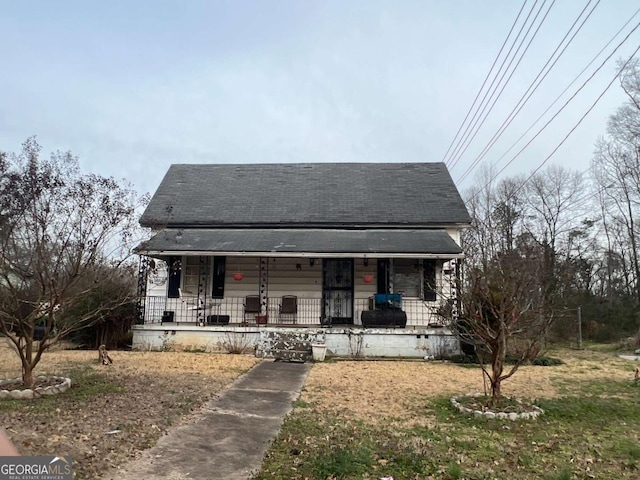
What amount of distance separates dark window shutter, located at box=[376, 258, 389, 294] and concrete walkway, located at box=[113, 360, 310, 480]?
25.0ft

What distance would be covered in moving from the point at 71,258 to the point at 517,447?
23.6 feet

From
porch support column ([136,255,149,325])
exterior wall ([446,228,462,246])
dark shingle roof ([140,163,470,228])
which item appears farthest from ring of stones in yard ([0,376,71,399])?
exterior wall ([446,228,462,246])

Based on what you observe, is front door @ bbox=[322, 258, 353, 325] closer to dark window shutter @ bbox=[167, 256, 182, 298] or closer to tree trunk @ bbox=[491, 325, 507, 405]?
dark window shutter @ bbox=[167, 256, 182, 298]

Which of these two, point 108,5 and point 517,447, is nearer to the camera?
point 517,447

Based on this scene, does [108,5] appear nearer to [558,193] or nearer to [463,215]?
[463,215]

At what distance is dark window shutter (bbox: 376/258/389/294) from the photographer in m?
15.4

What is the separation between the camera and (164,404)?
6547mm

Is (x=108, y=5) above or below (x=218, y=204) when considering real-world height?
above

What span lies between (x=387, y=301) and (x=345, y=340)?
2075mm

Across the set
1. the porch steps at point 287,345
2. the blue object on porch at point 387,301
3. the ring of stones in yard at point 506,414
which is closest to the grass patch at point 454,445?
the ring of stones in yard at point 506,414

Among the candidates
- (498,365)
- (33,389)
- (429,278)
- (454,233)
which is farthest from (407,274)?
(33,389)

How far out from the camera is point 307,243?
14625 mm

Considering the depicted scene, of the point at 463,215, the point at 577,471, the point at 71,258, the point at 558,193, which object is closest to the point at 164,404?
the point at 71,258

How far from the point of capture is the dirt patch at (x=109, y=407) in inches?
177
